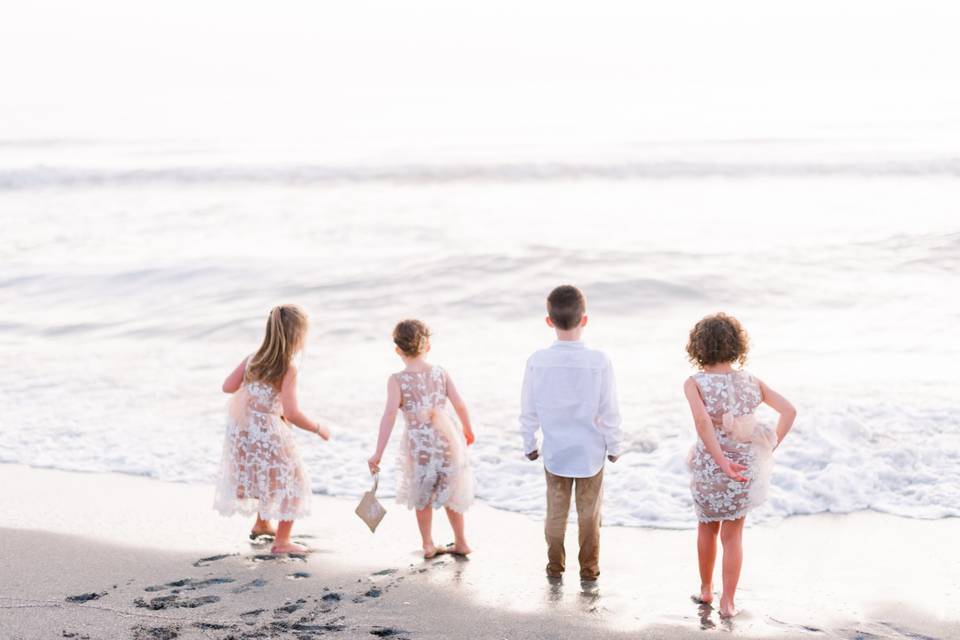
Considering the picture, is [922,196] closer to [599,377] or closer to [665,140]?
[665,140]

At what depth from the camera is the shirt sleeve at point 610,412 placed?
4824 mm

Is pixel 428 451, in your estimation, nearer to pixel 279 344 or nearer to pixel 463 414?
pixel 463 414

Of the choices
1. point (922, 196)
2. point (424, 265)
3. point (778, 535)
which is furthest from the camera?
point (922, 196)

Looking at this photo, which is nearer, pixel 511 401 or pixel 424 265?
pixel 511 401

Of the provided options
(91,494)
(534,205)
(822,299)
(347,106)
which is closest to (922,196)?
(534,205)

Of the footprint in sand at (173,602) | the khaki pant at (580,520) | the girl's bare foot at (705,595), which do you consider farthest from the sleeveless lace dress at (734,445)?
the footprint in sand at (173,602)

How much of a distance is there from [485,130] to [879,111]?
1455 centimetres

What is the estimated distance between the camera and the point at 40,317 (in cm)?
1273

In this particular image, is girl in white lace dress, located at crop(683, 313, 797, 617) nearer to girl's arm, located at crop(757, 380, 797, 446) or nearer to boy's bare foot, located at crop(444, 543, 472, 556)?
girl's arm, located at crop(757, 380, 797, 446)

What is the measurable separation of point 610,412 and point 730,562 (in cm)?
85

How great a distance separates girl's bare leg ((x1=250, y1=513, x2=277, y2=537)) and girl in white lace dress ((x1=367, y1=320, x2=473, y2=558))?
85cm

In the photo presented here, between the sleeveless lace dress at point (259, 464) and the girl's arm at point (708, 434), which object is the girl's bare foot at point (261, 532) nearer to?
the sleeveless lace dress at point (259, 464)

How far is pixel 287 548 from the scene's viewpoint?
5352mm

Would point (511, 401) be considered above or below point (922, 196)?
below
